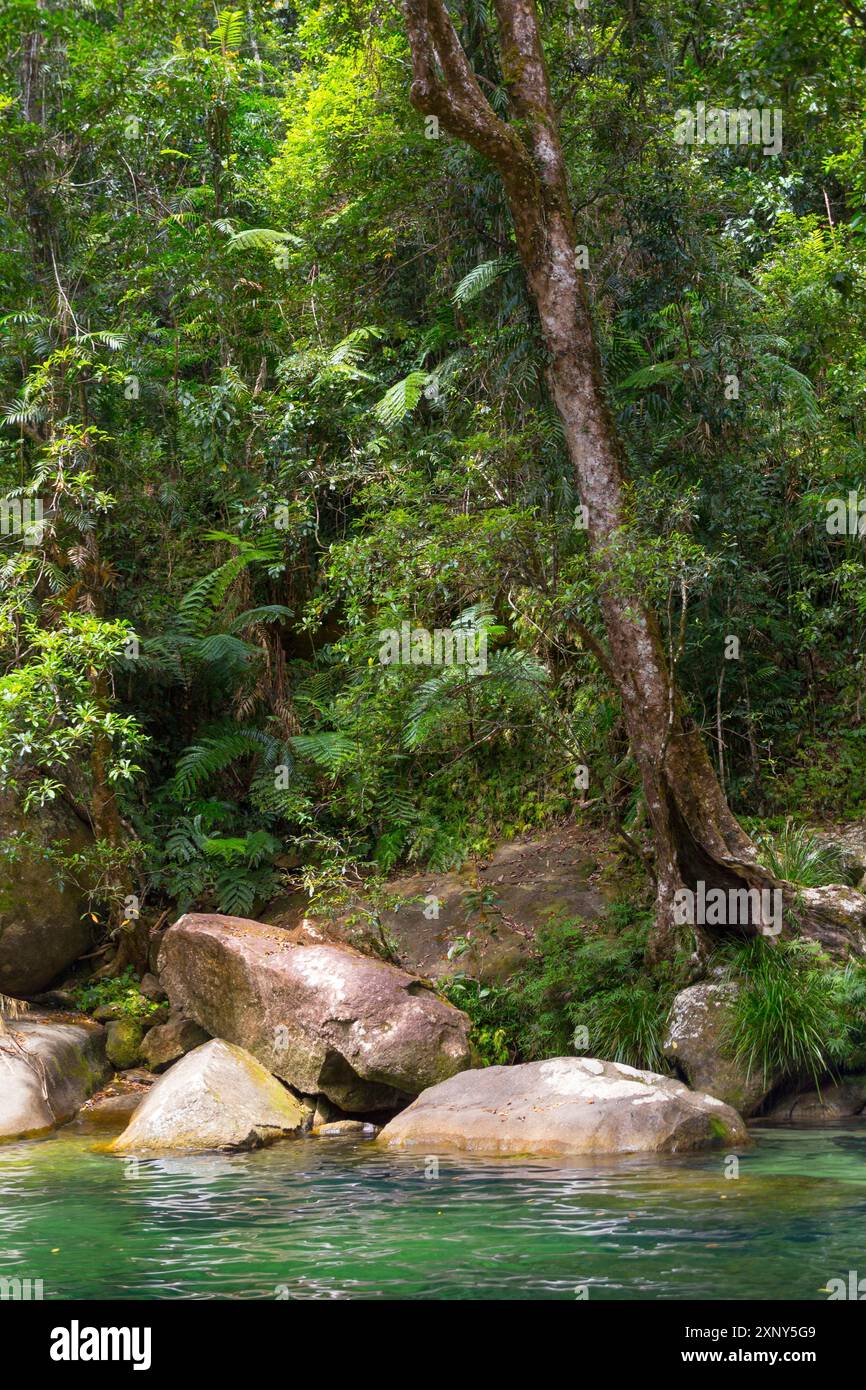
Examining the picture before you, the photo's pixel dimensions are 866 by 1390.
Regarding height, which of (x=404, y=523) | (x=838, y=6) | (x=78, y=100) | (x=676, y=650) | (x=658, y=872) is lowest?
(x=658, y=872)

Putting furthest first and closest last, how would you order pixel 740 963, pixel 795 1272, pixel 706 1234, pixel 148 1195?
pixel 740 963 < pixel 148 1195 < pixel 706 1234 < pixel 795 1272

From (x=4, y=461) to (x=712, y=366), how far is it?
7859 millimetres

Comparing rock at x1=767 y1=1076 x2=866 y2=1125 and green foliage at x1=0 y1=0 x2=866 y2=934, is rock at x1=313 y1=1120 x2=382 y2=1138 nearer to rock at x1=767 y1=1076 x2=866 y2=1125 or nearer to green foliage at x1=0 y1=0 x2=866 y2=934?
green foliage at x1=0 y1=0 x2=866 y2=934

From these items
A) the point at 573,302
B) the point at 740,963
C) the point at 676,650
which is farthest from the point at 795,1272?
the point at 573,302

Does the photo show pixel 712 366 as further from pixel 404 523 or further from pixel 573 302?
pixel 404 523

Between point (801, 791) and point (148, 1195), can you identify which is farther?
point (801, 791)

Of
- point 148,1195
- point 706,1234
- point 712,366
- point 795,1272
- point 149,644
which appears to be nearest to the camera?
point 795,1272

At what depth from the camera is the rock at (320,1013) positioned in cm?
955

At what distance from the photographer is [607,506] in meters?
10.2

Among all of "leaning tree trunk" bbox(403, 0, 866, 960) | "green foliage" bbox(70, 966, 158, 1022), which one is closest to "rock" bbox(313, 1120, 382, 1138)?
"green foliage" bbox(70, 966, 158, 1022)

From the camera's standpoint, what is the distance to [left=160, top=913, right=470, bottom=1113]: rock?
9547 millimetres

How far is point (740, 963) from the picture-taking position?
9.91 meters

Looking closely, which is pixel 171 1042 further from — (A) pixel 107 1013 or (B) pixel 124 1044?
(A) pixel 107 1013

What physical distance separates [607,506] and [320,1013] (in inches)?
186
